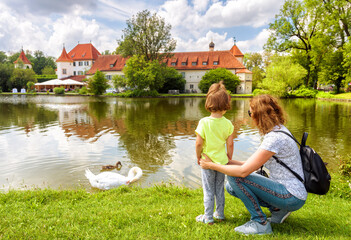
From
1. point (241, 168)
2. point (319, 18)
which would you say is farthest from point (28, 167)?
point (319, 18)

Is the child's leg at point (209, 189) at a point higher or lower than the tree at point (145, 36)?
lower

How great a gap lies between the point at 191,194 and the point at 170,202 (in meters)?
0.61

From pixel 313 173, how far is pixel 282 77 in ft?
138

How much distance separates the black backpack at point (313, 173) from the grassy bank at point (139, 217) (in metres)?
0.54

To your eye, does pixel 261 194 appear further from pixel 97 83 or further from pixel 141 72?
pixel 97 83

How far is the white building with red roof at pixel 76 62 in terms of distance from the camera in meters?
67.4

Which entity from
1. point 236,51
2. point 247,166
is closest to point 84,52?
point 236,51

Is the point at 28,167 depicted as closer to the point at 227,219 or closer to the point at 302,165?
the point at 227,219

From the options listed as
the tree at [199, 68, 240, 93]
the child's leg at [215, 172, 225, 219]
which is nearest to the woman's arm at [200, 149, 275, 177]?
the child's leg at [215, 172, 225, 219]

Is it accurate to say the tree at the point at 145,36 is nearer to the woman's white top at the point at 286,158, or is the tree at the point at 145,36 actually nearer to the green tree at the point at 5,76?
the green tree at the point at 5,76

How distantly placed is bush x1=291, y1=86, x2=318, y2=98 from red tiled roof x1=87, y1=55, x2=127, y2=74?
123 ft

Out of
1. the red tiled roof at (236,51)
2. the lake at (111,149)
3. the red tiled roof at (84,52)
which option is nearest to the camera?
the lake at (111,149)

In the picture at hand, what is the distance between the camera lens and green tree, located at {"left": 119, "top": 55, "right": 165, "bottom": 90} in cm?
4250

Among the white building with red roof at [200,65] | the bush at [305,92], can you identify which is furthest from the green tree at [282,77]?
the white building with red roof at [200,65]
